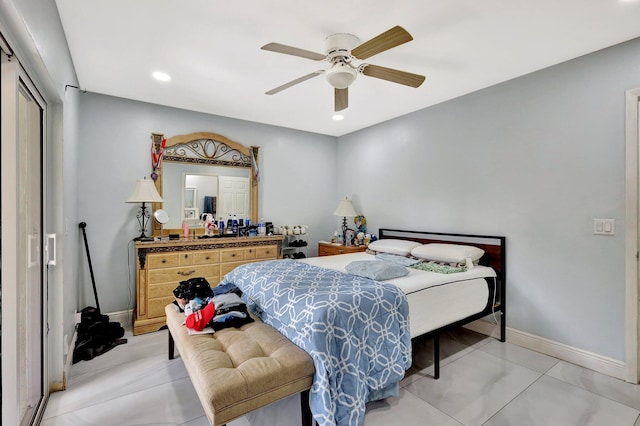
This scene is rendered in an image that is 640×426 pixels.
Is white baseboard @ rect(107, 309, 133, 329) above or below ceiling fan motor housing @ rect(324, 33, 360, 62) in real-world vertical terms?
below

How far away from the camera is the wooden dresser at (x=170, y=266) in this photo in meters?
3.13

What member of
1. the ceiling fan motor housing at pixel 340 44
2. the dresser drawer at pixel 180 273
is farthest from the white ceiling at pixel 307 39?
the dresser drawer at pixel 180 273

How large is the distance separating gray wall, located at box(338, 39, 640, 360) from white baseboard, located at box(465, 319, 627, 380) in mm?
53

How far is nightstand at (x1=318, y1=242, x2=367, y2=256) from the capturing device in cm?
417

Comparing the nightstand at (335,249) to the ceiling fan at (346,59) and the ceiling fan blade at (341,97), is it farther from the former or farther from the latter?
the ceiling fan at (346,59)

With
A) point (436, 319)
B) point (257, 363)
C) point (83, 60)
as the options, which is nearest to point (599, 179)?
point (436, 319)

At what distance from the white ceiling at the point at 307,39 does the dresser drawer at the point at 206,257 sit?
5.63 feet

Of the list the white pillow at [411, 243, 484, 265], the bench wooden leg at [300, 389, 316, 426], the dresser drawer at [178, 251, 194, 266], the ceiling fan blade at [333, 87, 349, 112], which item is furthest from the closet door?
the white pillow at [411, 243, 484, 265]

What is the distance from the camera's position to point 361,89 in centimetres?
314

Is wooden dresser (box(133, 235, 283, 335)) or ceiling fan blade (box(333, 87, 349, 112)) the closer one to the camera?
ceiling fan blade (box(333, 87, 349, 112))

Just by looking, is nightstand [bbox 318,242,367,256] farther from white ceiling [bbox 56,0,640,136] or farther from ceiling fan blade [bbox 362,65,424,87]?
ceiling fan blade [bbox 362,65,424,87]

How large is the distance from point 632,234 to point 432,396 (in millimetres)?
1879

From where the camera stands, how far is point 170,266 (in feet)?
10.7

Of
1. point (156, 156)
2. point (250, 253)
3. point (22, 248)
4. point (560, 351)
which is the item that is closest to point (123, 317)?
point (250, 253)
